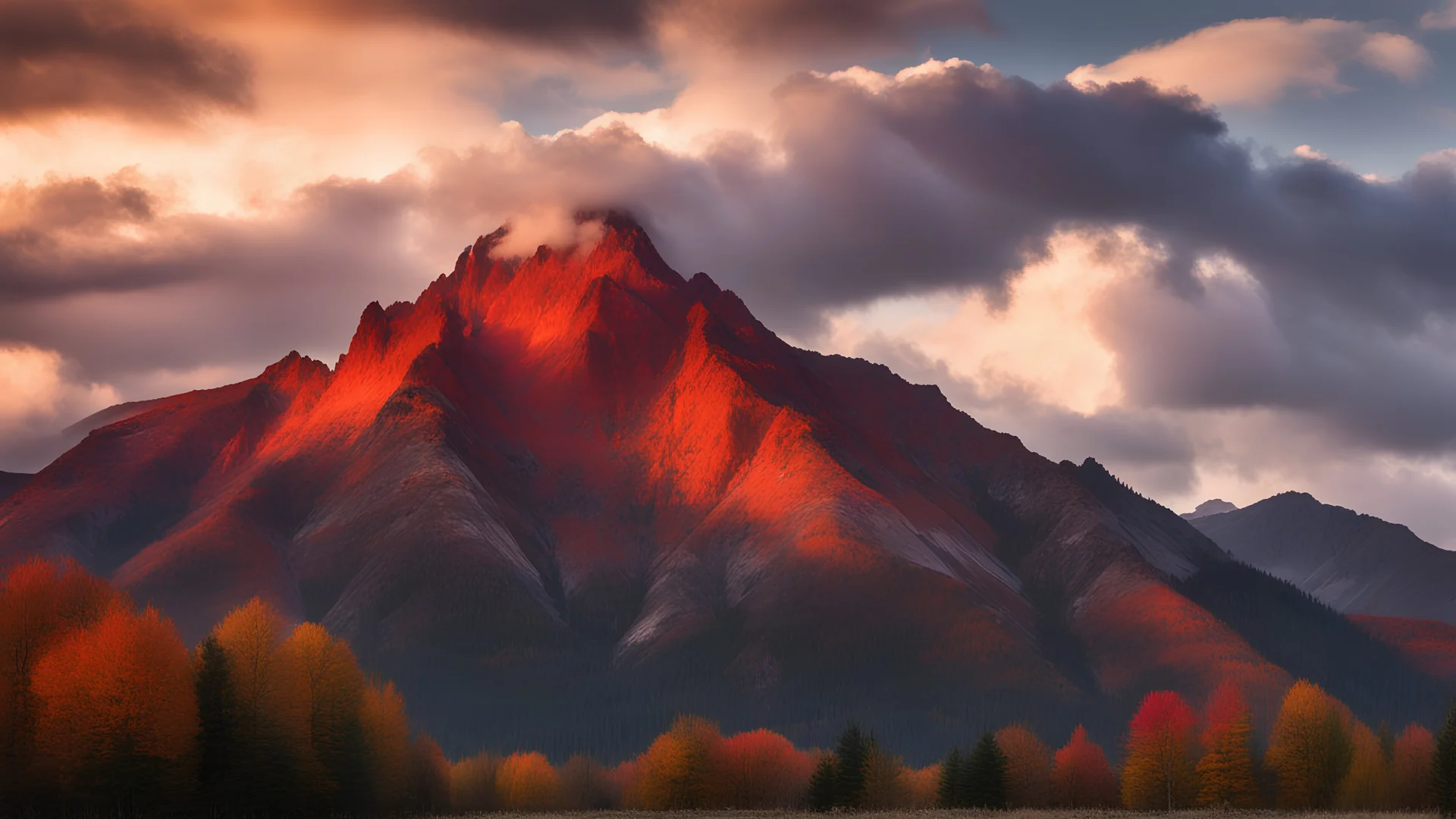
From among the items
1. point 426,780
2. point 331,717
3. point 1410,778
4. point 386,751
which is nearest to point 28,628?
point 331,717

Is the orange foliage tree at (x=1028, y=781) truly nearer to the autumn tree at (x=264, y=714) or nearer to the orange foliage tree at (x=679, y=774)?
the orange foliage tree at (x=679, y=774)

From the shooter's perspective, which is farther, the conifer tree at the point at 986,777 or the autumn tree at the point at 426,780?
the autumn tree at the point at 426,780

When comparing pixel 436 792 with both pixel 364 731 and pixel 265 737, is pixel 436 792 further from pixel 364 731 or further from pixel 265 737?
pixel 265 737

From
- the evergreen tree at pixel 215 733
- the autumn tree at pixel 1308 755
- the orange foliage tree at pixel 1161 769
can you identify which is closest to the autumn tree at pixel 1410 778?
the autumn tree at pixel 1308 755

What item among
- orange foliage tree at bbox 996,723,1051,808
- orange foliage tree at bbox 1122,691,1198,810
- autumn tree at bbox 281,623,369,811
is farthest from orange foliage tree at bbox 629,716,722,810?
orange foliage tree at bbox 1122,691,1198,810

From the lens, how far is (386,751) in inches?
6280

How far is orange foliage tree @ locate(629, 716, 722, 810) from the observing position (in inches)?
7269

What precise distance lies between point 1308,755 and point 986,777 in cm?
4251

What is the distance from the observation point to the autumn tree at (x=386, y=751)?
152 meters

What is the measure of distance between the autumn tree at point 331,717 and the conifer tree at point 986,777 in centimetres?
6456

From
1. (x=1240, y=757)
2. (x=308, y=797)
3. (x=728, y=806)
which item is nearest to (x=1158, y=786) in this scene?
(x=1240, y=757)

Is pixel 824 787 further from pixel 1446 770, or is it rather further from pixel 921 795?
pixel 1446 770

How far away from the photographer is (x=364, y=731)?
498 ft

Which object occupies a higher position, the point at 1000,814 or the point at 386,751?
the point at 386,751
